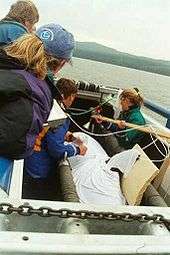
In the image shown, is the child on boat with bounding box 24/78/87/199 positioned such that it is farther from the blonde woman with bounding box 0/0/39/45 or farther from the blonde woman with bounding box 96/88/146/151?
the blonde woman with bounding box 96/88/146/151

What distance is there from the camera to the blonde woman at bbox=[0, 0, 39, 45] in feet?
11.3

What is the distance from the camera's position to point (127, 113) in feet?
16.9

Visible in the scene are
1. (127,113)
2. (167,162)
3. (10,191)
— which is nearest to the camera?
(10,191)

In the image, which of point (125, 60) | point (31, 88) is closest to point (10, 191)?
point (31, 88)

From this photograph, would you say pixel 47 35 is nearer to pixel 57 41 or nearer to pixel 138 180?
pixel 57 41

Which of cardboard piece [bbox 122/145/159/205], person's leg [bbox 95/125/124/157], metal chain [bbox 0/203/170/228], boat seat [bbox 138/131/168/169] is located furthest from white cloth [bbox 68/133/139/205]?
metal chain [bbox 0/203/170/228]

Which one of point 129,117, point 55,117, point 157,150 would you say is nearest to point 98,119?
point 129,117

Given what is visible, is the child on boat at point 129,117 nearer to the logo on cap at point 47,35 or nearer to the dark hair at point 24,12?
the dark hair at point 24,12

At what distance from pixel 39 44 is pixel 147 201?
70.1 inches

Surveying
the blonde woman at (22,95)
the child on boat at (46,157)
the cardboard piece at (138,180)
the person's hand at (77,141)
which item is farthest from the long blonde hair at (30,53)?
the person's hand at (77,141)

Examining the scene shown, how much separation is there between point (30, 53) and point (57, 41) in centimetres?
54

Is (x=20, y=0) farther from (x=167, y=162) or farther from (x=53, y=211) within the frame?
(x=53, y=211)

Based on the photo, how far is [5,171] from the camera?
88.9 inches

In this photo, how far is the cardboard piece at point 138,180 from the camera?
3367 mm
